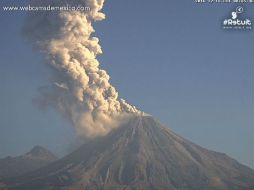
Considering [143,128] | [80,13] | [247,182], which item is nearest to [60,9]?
[80,13]

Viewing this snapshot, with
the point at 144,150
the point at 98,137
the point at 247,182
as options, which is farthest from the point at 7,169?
the point at 247,182

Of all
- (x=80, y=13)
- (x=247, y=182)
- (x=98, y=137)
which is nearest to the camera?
(x=80, y=13)

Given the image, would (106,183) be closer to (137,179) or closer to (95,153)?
(137,179)

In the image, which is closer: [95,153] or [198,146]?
[95,153]

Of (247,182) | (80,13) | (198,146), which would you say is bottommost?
(247,182)

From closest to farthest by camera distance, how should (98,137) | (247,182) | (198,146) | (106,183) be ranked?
(106,183), (247,182), (98,137), (198,146)

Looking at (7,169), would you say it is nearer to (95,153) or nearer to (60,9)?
(95,153)

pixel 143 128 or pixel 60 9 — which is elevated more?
pixel 60 9
